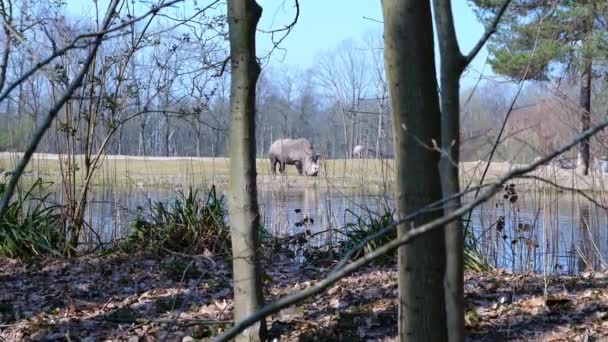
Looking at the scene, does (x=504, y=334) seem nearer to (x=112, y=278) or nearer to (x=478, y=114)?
(x=478, y=114)

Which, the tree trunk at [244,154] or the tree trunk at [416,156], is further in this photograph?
the tree trunk at [244,154]

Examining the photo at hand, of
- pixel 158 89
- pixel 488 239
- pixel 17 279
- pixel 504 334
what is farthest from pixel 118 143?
pixel 504 334

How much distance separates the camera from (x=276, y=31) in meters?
5.00

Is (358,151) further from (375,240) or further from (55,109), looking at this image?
(55,109)

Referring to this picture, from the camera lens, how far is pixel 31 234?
6629 millimetres

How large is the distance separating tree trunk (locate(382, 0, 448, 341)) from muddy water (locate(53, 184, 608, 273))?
298 cm

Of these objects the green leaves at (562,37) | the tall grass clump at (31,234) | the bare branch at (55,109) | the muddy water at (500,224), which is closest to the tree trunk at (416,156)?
the bare branch at (55,109)

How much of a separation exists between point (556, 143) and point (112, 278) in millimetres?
4314

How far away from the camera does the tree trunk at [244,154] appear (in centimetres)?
352

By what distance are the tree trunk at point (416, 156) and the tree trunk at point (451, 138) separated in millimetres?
46

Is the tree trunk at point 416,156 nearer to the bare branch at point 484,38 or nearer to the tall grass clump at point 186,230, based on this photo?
the bare branch at point 484,38

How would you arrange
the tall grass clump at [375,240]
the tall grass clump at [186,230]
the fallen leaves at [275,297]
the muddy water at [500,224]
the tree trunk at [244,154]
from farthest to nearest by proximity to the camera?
the tall grass clump at [186,230]
the muddy water at [500,224]
the tall grass clump at [375,240]
the fallen leaves at [275,297]
the tree trunk at [244,154]

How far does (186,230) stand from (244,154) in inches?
129

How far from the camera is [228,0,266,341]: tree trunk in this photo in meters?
3.52
